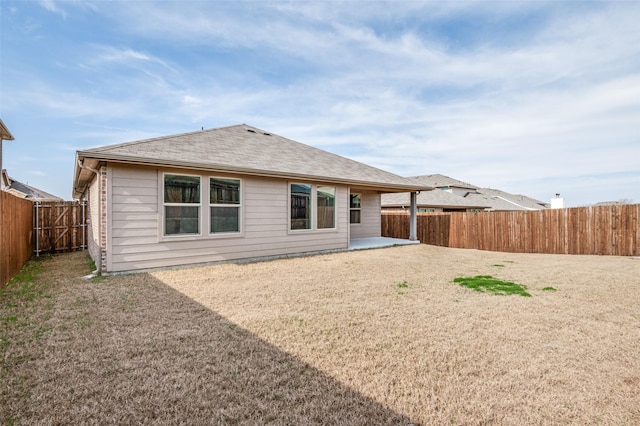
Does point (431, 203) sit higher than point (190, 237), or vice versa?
point (431, 203)

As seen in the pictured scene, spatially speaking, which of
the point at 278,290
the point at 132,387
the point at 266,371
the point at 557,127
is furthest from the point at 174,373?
the point at 557,127

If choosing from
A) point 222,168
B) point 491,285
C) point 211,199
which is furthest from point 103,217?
point 491,285

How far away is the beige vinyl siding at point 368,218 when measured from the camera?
15.0 m

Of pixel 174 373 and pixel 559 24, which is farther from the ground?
pixel 559 24

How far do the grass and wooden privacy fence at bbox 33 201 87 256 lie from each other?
14.2 meters

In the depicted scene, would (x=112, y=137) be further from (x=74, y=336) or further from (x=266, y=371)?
(x=266, y=371)

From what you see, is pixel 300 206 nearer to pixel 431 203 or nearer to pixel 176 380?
pixel 176 380

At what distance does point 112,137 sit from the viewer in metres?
18.5

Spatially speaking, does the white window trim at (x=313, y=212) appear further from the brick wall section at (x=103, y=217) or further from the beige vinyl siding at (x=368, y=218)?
the brick wall section at (x=103, y=217)

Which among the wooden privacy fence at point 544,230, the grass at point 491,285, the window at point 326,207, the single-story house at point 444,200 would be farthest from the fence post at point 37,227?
the single-story house at point 444,200

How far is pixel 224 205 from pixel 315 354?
6.00 meters

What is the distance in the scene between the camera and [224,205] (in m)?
8.40

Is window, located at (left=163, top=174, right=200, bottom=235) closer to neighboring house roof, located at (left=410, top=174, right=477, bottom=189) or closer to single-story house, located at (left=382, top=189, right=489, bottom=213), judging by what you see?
single-story house, located at (left=382, top=189, right=489, bottom=213)

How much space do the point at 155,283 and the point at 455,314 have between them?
229 inches
